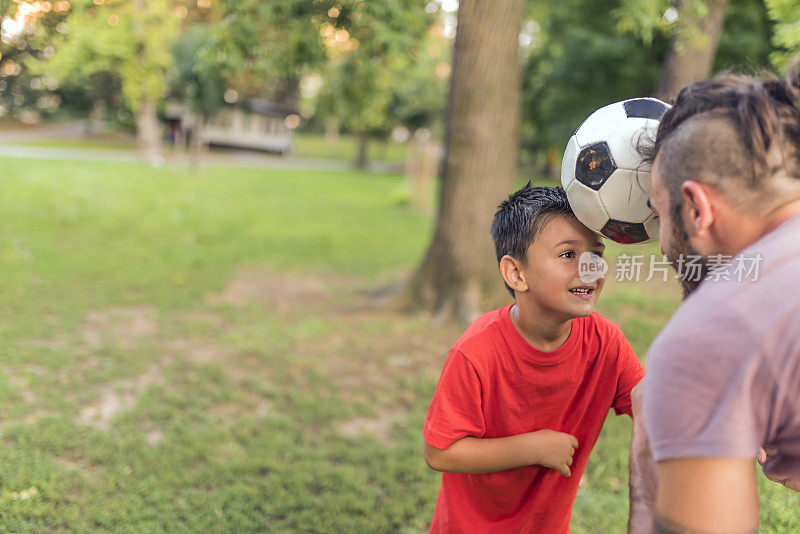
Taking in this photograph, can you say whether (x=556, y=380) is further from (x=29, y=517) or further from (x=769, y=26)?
(x=769, y=26)

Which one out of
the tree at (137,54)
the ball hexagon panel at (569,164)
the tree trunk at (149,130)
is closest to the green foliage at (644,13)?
the ball hexagon panel at (569,164)

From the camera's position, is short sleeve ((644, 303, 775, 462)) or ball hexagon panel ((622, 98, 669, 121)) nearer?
short sleeve ((644, 303, 775, 462))

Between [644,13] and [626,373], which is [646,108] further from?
[644,13]

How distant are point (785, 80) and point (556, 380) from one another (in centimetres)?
100

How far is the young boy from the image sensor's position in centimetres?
175

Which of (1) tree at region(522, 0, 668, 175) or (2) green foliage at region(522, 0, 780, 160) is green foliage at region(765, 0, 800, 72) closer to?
(2) green foliage at region(522, 0, 780, 160)

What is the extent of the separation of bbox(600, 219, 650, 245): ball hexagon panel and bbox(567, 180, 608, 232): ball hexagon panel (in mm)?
22

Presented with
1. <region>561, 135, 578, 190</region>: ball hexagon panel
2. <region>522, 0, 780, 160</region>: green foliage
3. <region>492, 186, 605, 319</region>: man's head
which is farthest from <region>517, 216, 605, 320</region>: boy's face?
<region>522, 0, 780, 160</region>: green foliage

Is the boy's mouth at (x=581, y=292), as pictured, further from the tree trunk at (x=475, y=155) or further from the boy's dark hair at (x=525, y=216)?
the tree trunk at (x=475, y=155)

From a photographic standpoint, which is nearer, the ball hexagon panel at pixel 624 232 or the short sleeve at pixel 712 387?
the short sleeve at pixel 712 387

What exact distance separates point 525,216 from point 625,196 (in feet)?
1.05

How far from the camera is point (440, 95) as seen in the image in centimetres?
2634

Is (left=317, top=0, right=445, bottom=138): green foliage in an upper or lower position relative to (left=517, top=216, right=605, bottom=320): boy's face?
upper

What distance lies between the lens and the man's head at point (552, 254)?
70.1 inches
